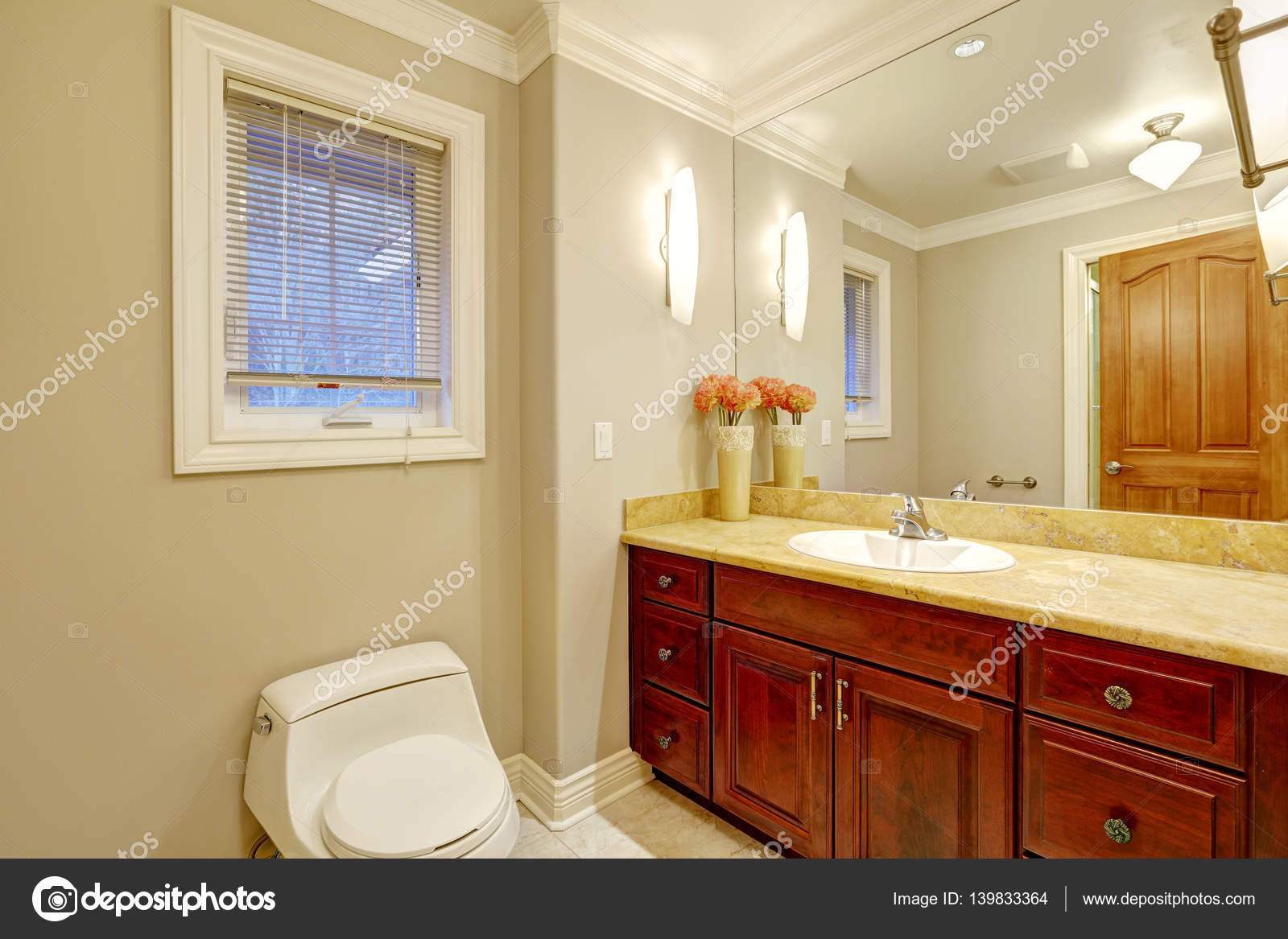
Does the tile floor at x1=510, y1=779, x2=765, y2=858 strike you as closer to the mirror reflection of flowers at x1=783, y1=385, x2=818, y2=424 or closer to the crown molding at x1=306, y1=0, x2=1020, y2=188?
the mirror reflection of flowers at x1=783, y1=385, x2=818, y2=424

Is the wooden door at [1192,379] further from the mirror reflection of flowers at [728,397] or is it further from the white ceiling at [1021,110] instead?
the mirror reflection of flowers at [728,397]

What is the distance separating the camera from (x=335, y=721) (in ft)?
4.97

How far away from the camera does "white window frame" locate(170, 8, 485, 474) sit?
57.4 inches

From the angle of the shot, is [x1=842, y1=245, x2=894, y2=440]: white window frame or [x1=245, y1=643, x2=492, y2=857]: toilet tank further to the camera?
[x1=842, y1=245, x2=894, y2=440]: white window frame

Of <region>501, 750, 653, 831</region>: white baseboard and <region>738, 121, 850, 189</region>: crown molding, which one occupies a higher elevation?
<region>738, 121, 850, 189</region>: crown molding

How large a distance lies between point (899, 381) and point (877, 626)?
0.97 meters

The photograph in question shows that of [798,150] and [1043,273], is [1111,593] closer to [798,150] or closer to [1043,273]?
[1043,273]

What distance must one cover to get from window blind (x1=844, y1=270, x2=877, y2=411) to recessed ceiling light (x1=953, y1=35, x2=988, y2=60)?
665 millimetres

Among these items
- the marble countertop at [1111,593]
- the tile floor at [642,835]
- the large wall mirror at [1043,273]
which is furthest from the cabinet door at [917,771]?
the large wall mirror at [1043,273]

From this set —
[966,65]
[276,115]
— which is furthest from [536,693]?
[966,65]

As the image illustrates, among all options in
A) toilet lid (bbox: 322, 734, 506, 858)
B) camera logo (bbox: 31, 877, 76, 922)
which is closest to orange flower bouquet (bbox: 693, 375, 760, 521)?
toilet lid (bbox: 322, 734, 506, 858)

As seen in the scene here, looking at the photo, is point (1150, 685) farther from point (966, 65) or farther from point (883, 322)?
point (966, 65)

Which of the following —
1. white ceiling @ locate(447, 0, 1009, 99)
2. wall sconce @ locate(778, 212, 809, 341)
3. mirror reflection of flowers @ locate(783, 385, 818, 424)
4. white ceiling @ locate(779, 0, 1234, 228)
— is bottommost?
mirror reflection of flowers @ locate(783, 385, 818, 424)

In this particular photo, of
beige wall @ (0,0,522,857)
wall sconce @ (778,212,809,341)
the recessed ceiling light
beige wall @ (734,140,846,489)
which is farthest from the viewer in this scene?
wall sconce @ (778,212,809,341)
